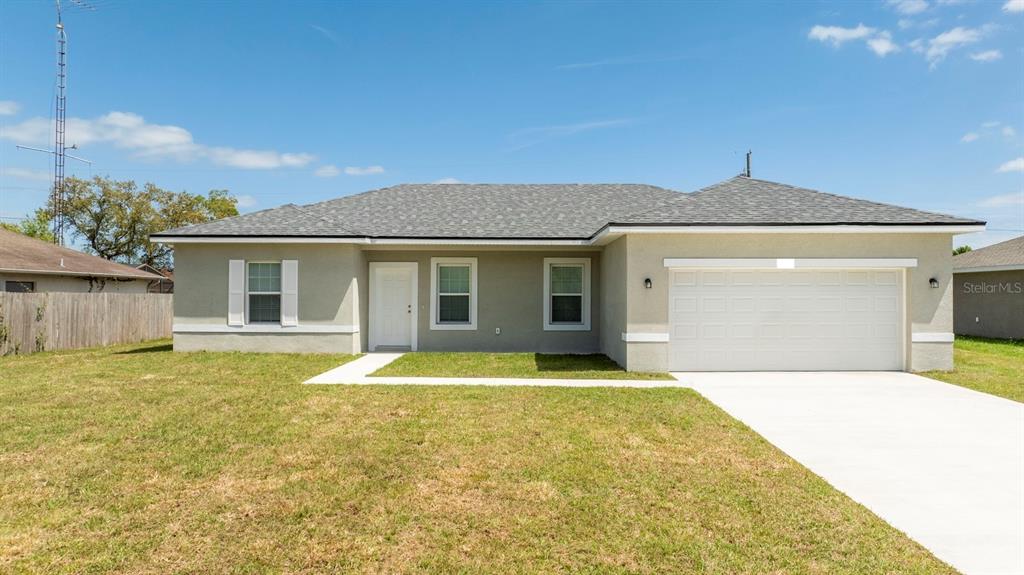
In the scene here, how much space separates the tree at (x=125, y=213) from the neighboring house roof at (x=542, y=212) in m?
30.1

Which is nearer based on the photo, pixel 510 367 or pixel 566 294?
pixel 510 367

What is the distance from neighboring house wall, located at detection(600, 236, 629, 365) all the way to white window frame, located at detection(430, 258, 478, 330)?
3.49 m

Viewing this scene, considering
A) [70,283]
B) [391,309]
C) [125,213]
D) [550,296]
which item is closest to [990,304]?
[550,296]

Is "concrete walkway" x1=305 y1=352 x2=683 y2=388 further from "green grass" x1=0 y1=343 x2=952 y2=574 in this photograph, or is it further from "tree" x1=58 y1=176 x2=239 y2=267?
"tree" x1=58 y1=176 x2=239 y2=267

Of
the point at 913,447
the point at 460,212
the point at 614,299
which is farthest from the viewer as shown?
the point at 460,212

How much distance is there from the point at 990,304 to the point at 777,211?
14.1 metres

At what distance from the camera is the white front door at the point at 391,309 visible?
13.2 m

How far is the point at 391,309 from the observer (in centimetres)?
1327

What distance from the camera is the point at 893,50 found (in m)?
12.2

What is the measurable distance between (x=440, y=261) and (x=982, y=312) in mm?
19849

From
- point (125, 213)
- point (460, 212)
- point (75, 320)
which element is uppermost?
point (125, 213)

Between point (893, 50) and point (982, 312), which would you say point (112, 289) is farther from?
point (982, 312)

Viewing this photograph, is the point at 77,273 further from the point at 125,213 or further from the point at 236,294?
the point at 125,213

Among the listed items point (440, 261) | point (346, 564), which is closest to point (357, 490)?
point (346, 564)
